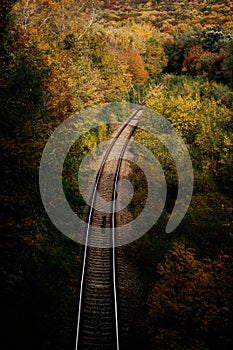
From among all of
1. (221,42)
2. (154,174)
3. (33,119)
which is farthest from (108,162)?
(221,42)

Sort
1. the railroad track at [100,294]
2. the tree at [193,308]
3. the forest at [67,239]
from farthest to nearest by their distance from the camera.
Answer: the railroad track at [100,294]
the forest at [67,239]
the tree at [193,308]

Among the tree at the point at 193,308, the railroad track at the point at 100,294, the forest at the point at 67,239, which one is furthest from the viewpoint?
the railroad track at the point at 100,294

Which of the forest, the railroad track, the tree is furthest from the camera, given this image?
the railroad track

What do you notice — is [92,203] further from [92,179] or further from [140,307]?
[140,307]

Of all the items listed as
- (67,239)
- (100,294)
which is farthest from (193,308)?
(67,239)

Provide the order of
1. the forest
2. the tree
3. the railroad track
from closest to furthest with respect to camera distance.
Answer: the tree
the forest
the railroad track

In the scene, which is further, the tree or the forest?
the forest

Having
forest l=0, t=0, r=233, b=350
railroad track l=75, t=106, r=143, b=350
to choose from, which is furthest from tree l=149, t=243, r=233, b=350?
railroad track l=75, t=106, r=143, b=350

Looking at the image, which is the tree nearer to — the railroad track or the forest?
the forest

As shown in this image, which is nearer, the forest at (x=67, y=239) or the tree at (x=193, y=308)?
the tree at (x=193, y=308)

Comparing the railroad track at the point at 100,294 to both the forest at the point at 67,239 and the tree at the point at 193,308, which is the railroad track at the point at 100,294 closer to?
the forest at the point at 67,239

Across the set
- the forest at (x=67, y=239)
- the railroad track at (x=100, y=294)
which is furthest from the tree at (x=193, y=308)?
the railroad track at (x=100, y=294)
